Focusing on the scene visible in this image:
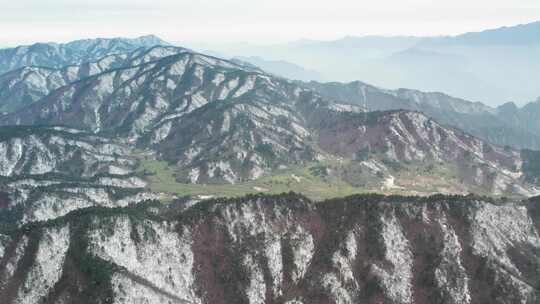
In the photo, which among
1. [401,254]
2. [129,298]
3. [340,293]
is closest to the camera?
[129,298]

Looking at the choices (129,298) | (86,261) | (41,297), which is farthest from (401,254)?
(41,297)

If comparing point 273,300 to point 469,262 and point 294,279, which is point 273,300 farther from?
point 469,262

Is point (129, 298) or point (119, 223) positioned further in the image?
point (119, 223)

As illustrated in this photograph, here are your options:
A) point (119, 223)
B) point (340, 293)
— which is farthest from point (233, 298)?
point (119, 223)

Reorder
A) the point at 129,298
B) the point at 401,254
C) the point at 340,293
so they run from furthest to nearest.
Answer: the point at 401,254 < the point at 340,293 < the point at 129,298

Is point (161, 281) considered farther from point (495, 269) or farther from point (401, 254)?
point (495, 269)

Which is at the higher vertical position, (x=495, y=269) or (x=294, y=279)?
(x=495, y=269)

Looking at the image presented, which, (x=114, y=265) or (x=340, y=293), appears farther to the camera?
(x=340, y=293)

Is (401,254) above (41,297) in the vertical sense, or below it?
above
